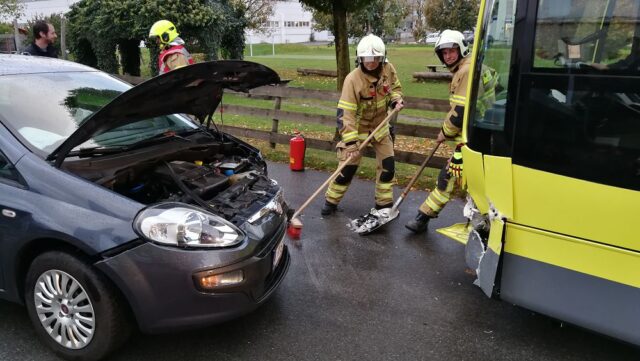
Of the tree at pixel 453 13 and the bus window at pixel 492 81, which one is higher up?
the tree at pixel 453 13

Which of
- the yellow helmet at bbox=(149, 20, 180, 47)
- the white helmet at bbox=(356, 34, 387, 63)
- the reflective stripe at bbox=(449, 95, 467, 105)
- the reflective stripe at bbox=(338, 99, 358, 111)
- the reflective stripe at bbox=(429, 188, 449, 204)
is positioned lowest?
the reflective stripe at bbox=(429, 188, 449, 204)

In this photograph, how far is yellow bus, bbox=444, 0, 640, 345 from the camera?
2350 millimetres

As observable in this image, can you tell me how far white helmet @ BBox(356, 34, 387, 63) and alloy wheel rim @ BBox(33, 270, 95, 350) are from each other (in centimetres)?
322

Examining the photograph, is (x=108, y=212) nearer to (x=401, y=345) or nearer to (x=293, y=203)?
(x=401, y=345)

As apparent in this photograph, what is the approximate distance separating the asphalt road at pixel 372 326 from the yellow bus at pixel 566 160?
0.50 m

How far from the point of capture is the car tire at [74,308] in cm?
254

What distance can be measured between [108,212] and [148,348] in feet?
3.02

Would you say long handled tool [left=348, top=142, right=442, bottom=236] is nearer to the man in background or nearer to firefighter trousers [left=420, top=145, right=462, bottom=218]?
firefighter trousers [left=420, top=145, right=462, bottom=218]

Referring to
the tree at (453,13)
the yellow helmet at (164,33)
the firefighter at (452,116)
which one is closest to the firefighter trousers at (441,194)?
the firefighter at (452,116)

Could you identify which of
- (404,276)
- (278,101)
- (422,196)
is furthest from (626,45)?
(278,101)

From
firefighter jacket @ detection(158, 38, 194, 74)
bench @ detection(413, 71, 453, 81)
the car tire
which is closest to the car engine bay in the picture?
the car tire

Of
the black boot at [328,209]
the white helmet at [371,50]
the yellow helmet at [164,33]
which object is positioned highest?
the yellow helmet at [164,33]

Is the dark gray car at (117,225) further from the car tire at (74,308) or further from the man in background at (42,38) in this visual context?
the man in background at (42,38)

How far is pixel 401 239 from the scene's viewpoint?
4742 millimetres
